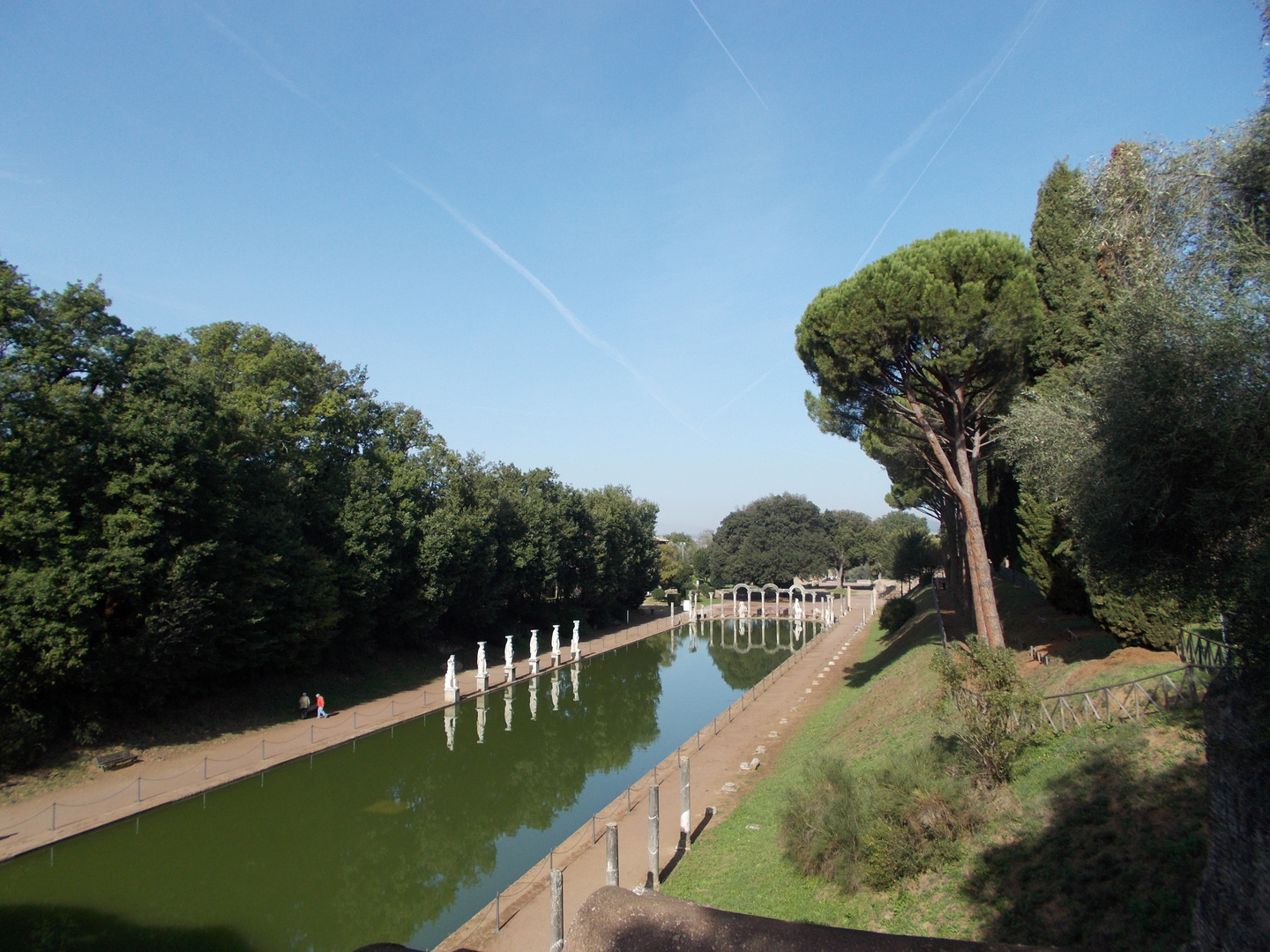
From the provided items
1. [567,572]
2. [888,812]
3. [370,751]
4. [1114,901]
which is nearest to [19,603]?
[370,751]

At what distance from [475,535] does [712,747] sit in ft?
54.2

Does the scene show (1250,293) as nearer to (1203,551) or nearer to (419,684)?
(1203,551)

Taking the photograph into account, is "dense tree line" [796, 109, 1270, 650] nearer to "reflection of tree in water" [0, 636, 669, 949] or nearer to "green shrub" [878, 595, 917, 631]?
"reflection of tree in water" [0, 636, 669, 949]

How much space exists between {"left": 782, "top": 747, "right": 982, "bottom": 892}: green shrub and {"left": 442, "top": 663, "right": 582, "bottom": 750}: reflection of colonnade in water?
42.3 ft

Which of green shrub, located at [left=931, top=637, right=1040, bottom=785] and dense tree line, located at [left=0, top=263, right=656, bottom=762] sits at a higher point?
dense tree line, located at [left=0, top=263, right=656, bottom=762]

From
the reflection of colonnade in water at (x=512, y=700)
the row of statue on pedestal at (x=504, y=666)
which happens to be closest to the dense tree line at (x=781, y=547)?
the row of statue on pedestal at (x=504, y=666)

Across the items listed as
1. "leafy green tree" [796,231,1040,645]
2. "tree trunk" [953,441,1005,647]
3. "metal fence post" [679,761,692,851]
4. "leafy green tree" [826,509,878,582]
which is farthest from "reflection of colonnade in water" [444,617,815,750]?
"leafy green tree" [826,509,878,582]

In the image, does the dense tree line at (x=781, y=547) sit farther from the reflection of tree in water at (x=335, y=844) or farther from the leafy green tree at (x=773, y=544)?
the reflection of tree in water at (x=335, y=844)

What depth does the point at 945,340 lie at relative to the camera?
52.6 feet

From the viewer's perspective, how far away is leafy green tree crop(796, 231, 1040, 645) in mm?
15562

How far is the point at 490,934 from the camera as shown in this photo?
9648 mm

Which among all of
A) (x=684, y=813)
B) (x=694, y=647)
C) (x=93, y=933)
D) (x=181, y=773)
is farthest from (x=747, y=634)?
(x=93, y=933)

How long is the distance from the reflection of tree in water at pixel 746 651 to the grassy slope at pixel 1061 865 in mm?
20602

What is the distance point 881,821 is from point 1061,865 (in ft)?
6.73
